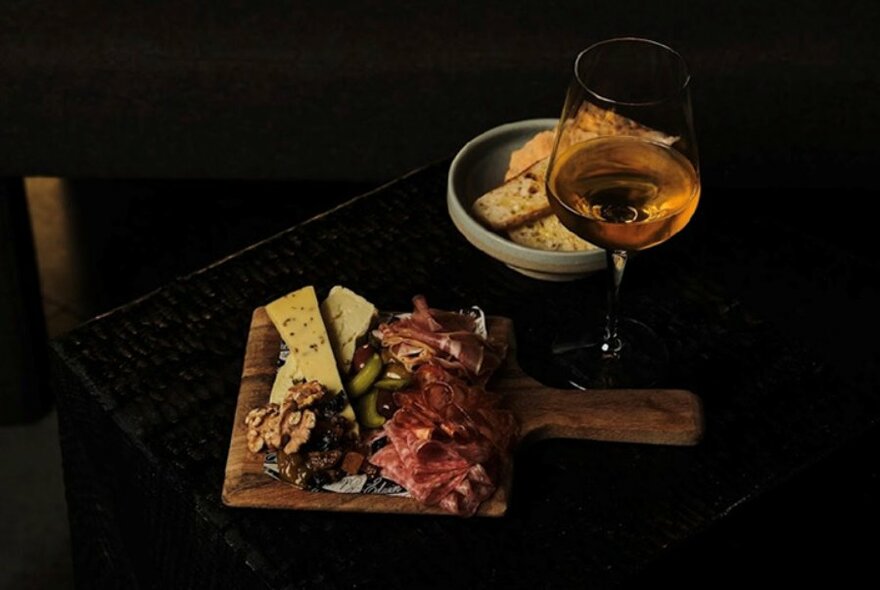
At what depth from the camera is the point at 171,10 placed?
1923 mm

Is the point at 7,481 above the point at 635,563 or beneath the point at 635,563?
beneath

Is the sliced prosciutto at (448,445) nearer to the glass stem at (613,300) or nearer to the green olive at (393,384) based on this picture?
the green olive at (393,384)

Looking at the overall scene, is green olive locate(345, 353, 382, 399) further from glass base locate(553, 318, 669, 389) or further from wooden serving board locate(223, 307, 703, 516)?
glass base locate(553, 318, 669, 389)

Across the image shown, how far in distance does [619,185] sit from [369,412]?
0.30 metres

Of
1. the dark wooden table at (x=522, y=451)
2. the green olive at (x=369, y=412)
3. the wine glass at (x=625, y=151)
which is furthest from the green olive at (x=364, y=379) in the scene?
the wine glass at (x=625, y=151)

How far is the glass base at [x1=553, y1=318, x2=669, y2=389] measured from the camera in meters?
1.36

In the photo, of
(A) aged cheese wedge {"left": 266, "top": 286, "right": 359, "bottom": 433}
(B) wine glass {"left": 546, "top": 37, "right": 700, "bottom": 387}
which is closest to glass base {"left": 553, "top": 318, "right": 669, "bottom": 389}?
(B) wine glass {"left": 546, "top": 37, "right": 700, "bottom": 387}

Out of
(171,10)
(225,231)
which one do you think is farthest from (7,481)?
(171,10)

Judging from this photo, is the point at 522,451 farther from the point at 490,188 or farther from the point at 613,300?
the point at 490,188

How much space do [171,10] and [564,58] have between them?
1.75ft

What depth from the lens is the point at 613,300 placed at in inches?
53.0

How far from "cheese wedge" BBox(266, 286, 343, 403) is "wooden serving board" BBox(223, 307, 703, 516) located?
19 millimetres

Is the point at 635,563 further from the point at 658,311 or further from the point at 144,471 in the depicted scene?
the point at 144,471

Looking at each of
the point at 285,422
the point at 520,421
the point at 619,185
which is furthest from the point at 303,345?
the point at 619,185
